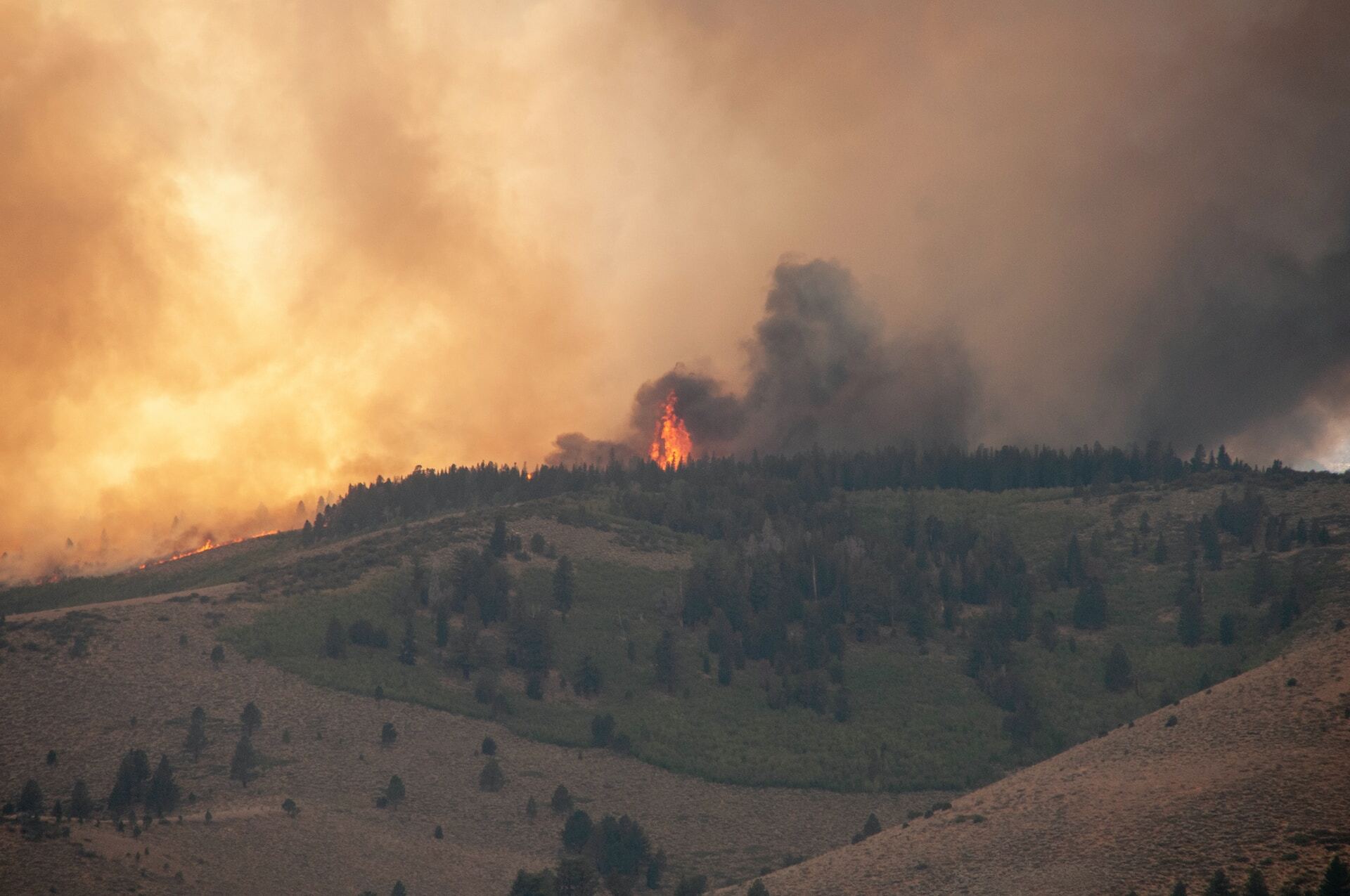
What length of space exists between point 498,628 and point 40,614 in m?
60.3

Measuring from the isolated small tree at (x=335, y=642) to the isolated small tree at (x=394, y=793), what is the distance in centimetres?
3750

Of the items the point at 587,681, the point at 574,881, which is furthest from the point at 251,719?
the point at 574,881

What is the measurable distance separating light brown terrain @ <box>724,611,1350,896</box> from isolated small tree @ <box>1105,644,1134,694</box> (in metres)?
46.8

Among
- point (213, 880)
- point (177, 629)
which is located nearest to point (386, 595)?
point (177, 629)

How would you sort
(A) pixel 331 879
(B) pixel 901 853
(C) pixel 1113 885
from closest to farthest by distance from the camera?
1. (C) pixel 1113 885
2. (B) pixel 901 853
3. (A) pixel 331 879

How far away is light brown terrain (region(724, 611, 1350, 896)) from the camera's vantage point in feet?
306

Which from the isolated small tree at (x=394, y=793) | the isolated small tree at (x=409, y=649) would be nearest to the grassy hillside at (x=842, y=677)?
the isolated small tree at (x=409, y=649)

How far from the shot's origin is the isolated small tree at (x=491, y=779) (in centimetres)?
14888

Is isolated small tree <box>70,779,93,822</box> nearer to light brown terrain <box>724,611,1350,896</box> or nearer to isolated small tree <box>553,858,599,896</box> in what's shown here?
isolated small tree <box>553,858,599,896</box>

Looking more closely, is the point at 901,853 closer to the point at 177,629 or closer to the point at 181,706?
the point at 181,706

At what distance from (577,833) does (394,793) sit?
20.2 meters

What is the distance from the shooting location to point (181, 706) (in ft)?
504

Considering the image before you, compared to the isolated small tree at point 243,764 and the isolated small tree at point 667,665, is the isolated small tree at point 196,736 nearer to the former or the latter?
the isolated small tree at point 243,764

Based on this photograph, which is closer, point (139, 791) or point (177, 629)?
point (139, 791)
